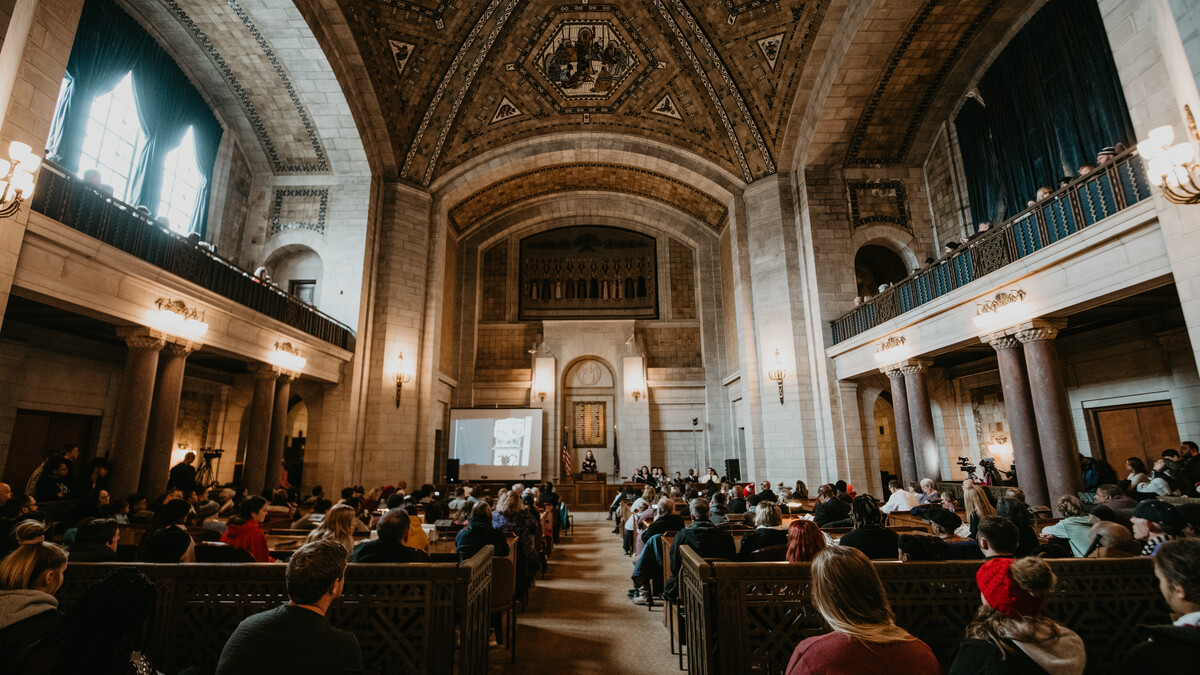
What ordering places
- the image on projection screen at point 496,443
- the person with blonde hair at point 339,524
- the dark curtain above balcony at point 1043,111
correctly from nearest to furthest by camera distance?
1. the person with blonde hair at point 339,524
2. the dark curtain above balcony at point 1043,111
3. the image on projection screen at point 496,443

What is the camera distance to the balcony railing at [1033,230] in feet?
18.1

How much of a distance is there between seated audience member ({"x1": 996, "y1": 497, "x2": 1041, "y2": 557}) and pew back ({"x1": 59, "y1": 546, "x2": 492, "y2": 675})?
309 cm

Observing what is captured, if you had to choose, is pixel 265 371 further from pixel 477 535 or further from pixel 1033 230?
pixel 1033 230

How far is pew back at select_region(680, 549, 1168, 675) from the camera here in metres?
A: 2.53

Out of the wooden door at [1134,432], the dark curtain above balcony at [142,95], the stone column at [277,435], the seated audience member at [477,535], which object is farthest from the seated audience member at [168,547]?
the wooden door at [1134,432]

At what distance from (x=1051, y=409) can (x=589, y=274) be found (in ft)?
43.8

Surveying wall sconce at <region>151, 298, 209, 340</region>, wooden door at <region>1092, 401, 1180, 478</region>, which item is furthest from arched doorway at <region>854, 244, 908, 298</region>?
wall sconce at <region>151, 298, 209, 340</region>

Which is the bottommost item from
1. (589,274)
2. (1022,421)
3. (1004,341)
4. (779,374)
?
(1022,421)

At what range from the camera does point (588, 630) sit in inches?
189

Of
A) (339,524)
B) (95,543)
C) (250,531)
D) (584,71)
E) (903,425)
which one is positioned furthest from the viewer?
(584,71)

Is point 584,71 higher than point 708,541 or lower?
higher

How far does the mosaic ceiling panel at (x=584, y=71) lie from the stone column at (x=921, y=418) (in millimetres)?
5986

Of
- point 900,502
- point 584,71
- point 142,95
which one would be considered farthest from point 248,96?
point 900,502

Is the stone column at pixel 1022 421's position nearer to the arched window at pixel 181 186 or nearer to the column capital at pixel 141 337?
the column capital at pixel 141 337
